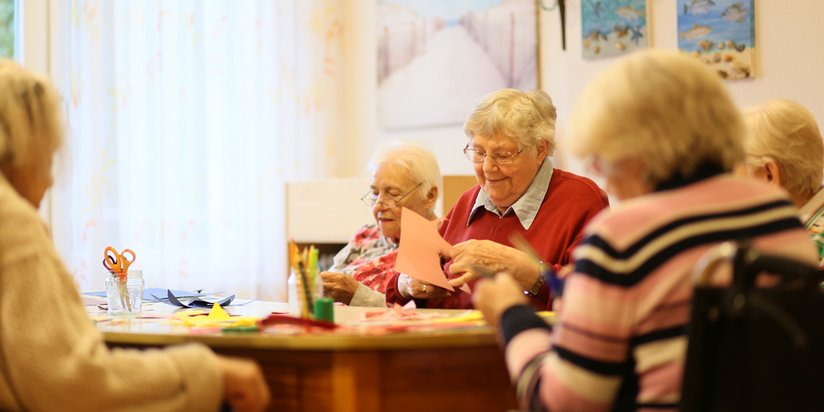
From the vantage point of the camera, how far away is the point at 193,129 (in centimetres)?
451

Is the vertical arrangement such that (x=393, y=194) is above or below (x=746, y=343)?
above

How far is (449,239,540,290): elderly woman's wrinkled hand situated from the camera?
234 cm

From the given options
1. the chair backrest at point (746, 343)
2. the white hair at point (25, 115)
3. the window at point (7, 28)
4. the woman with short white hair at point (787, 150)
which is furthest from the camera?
the window at point (7, 28)

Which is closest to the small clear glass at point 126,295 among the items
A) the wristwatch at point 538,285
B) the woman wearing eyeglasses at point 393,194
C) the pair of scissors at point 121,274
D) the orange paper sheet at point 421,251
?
the pair of scissors at point 121,274

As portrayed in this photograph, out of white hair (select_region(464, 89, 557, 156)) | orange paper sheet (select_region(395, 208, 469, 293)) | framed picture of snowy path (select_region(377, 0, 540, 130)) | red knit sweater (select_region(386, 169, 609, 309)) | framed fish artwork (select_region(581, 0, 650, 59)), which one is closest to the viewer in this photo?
orange paper sheet (select_region(395, 208, 469, 293))

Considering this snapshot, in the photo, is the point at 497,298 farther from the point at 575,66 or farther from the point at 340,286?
the point at 575,66

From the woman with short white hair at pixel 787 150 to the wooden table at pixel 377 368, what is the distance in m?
0.98

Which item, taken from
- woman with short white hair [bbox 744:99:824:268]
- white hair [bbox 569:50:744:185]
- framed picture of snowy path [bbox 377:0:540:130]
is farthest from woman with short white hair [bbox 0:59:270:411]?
framed picture of snowy path [bbox 377:0:540:130]

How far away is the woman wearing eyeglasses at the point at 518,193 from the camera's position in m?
2.53

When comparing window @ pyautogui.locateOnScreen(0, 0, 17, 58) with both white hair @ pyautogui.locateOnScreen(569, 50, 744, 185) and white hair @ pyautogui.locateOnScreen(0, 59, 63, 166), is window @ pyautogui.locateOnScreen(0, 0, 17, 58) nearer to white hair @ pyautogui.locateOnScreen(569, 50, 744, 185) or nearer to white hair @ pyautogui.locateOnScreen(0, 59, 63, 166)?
white hair @ pyautogui.locateOnScreen(0, 59, 63, 166)

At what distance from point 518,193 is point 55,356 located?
1576 mm

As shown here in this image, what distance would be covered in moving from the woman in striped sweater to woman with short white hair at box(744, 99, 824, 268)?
908 mm

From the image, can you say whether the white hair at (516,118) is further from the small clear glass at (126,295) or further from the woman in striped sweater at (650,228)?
the woman in striped sweater at (650,228)

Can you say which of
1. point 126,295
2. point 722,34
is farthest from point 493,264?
point 722,34
